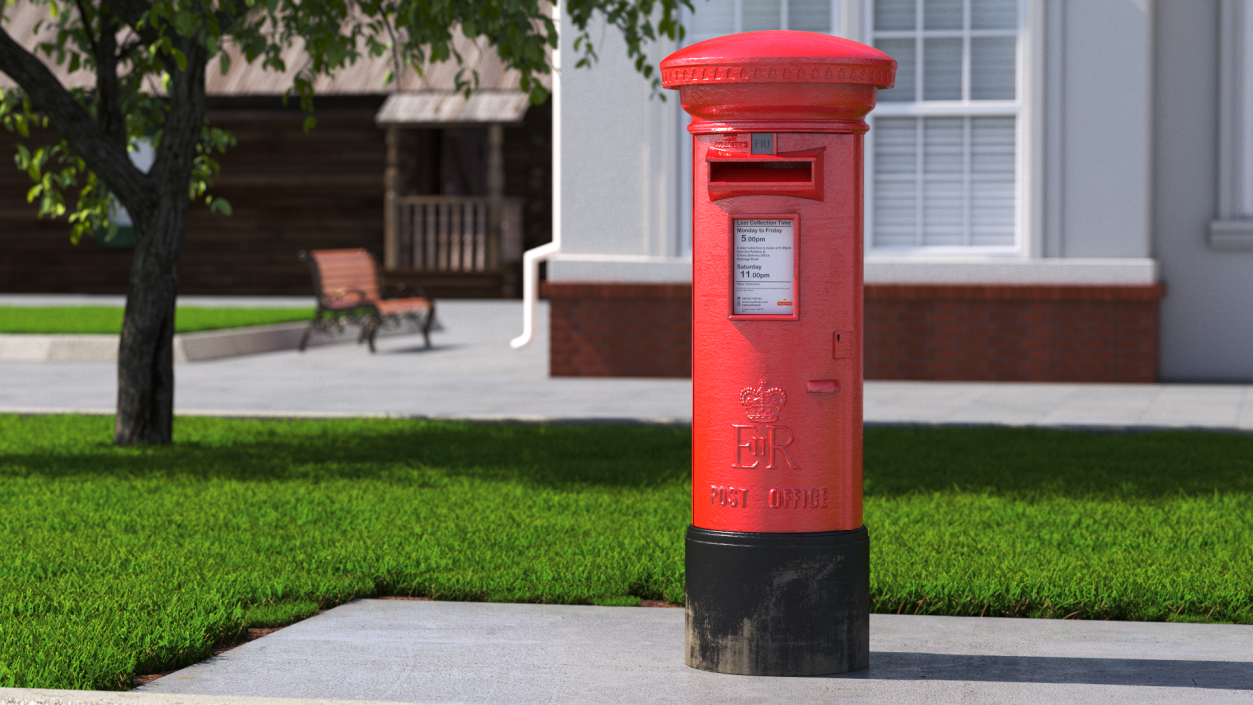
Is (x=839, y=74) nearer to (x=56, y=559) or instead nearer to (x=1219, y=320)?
(x=56, y=559)

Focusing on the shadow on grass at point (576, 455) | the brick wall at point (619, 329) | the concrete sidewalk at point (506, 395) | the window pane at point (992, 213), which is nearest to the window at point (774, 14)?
the window pane at point (992, 213)

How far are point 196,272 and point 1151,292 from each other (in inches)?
768

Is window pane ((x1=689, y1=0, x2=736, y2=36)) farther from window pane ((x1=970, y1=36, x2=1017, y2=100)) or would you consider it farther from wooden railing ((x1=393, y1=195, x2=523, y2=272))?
wooden railing ((x1=393, y1=195, x2=523, y2=272))

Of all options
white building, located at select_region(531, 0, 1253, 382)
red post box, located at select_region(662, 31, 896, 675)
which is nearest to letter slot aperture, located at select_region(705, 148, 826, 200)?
red post box, located at select_region(662, 31, 896, 675)

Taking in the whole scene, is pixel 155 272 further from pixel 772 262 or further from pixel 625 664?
pixel 772 262

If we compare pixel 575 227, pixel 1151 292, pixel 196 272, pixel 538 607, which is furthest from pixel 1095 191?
pixel 196 272

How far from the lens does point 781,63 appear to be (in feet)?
15.5

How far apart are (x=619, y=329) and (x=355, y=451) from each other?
4.78m

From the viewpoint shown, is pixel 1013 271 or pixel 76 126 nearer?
pixel 76 126

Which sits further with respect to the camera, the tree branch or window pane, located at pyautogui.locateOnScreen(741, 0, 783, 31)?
window pane, located at pyautogui.locateOnScreen(741, 0, 783, 31)

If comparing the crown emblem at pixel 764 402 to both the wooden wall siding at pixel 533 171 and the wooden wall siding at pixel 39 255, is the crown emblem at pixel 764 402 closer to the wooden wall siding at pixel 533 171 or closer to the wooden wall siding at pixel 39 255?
A: the wooden wall siding at pixel 533 171

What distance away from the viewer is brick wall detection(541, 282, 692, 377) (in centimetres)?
1425

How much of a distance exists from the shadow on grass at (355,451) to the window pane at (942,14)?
484 centimetres

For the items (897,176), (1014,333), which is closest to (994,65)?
(897,176)
